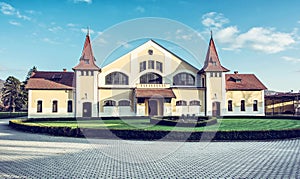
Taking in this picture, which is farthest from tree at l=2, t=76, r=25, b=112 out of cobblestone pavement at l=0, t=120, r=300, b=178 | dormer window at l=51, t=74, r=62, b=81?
cobblestone pavement at l=0, t=120, r=300, b=178

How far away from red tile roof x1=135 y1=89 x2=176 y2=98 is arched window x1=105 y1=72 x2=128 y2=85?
7.94 feet

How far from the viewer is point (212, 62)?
33438 mm

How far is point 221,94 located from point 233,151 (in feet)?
71.8

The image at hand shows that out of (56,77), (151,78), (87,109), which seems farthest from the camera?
(151,78)

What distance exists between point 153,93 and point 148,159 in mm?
20897

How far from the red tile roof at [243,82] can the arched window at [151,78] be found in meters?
9.50

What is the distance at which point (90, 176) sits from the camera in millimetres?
7648

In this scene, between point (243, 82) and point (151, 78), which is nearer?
point (151, 78)

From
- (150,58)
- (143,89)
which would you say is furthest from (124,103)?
(150,58)

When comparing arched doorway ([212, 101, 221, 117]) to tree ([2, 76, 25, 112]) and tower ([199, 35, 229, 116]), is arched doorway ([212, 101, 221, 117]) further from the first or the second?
tree ([2, 76, 25, 112])

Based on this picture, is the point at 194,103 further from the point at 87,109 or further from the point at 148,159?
the point at 148,159

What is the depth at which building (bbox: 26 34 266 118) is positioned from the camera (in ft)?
101

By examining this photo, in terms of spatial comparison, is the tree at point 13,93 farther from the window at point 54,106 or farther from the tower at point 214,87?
the tower at point 214,87

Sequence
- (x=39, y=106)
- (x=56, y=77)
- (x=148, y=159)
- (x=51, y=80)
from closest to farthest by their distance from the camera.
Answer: (x=148, y=159)
(x=39, y=106)
(x=51, y=80)
(x=56, y=77)
